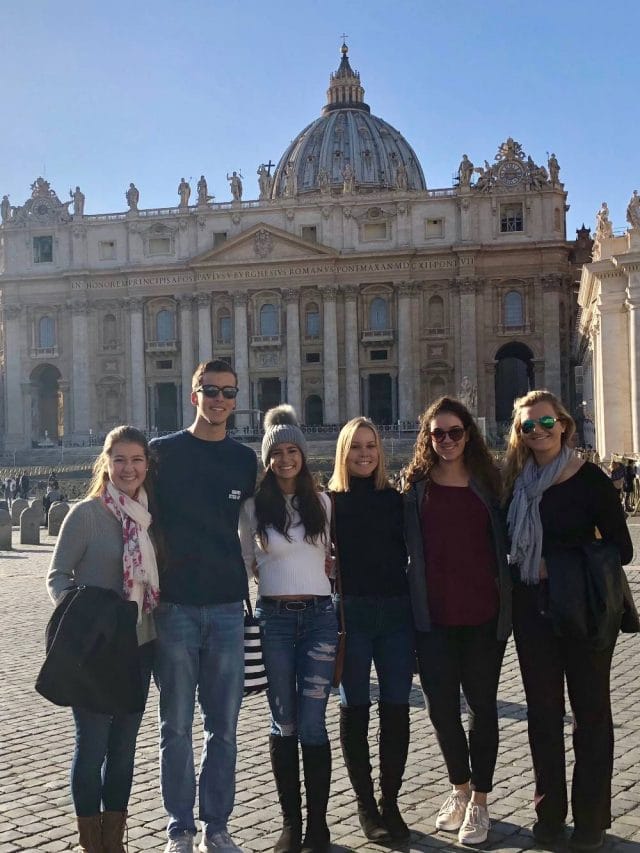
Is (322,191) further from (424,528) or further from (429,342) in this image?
(424,528)

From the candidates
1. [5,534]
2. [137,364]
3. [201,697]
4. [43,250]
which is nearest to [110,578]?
[201,697]

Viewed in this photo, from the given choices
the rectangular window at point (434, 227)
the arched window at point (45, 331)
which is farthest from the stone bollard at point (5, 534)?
the arched window at point (45, 331)

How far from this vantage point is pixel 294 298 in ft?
211

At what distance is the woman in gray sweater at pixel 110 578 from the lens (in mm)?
5273

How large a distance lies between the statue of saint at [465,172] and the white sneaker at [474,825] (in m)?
60.3

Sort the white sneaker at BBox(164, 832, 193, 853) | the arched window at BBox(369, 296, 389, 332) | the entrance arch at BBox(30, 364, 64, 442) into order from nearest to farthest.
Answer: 1. the white sneaker at BBox(164, 832, 193, 853)
2. the arched window at BBox(369, 296, 389, 332)
3. the entrance arch at BBox(30, 364, 64, 442)

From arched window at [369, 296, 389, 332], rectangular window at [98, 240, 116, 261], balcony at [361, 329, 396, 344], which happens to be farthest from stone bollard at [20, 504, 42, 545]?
rectangular window at [98, 240, 116, 261]

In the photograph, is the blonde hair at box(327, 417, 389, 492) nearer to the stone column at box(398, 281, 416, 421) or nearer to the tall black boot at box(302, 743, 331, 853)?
the tall black boot at box(302, 743, 331, 853)

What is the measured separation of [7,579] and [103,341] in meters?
50.6

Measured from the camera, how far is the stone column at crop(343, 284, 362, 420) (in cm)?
6366

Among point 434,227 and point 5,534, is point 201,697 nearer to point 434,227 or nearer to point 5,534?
point 5,534

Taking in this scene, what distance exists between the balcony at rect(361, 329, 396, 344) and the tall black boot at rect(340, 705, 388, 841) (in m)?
58.5

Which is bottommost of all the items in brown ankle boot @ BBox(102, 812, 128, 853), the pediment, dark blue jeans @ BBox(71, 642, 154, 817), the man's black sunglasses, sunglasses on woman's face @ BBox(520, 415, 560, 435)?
brown ankle boot @ BBox(102, 812, 128, 853)

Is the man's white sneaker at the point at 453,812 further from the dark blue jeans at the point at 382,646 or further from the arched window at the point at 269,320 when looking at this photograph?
the arched window at the point at 269,320
